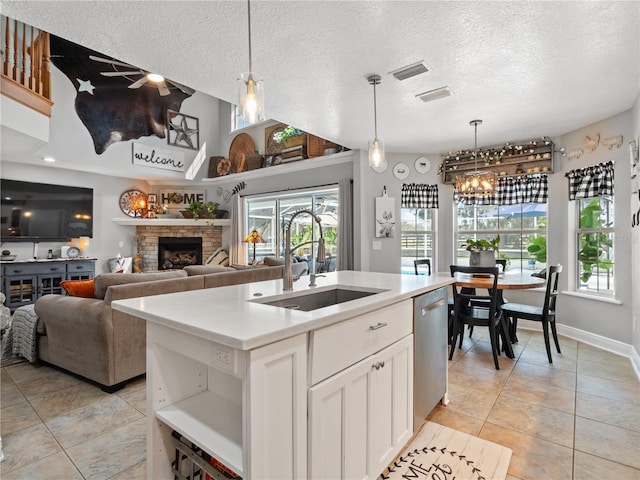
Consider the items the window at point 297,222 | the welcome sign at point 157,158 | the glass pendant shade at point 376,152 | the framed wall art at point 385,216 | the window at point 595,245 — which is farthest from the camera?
the welcome sign at point 157,158

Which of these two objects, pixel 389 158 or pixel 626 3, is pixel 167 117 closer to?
pixel 389 158

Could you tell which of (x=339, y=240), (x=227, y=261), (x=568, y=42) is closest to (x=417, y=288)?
(x=568, y=42)

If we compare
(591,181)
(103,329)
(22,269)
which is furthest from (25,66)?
(591,181)

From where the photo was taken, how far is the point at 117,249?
22.7ft

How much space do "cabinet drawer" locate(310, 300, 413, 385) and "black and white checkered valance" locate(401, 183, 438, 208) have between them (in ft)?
11.3

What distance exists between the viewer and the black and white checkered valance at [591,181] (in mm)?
3545

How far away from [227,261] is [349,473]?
252 inches

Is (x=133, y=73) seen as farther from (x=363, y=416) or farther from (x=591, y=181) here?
(x=591, y=181)

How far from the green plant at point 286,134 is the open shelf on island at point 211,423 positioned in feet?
18.0

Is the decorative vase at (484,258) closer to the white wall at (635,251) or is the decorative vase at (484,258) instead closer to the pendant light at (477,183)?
the pendant light at (477,183)

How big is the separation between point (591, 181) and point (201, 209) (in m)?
6.75

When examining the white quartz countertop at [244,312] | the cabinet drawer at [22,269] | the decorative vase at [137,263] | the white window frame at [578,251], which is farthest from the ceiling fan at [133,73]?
the white window frame at [578,251]

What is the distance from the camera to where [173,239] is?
736cm

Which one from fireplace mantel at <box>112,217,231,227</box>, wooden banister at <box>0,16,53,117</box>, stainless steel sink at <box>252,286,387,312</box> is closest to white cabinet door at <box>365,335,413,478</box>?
stainless steel sink at <box>252,286,387,312</box>
